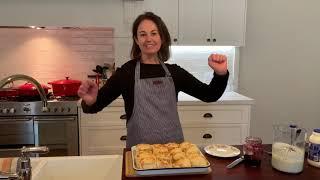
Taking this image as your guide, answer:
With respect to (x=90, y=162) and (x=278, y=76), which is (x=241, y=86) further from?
(x=90, y=162)

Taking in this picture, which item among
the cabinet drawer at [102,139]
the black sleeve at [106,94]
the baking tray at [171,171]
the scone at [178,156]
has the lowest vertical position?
the cabinet drawer at [102,139]

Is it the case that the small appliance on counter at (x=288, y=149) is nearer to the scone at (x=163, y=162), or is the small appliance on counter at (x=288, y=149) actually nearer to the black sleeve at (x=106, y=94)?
the scone at (x=163, y=162)

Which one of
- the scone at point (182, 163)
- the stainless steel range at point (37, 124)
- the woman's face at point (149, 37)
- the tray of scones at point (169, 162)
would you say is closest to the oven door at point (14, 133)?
the stainless steel range at point (37, 124)

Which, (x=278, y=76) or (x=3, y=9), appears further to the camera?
(x=278, y=76)

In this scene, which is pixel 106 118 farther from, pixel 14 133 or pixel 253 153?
pixel 253 153

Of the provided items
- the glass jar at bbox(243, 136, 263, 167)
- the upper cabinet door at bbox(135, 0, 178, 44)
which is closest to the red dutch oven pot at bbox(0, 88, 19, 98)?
the upper cabinet door at bbox(135, 0, 178, 44)

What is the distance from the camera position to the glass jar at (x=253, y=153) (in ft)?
3.79

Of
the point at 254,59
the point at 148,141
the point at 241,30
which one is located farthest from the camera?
the point at 254,59

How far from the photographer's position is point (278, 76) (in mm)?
3176

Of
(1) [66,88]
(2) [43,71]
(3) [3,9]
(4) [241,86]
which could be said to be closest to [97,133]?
(1) [66,88]

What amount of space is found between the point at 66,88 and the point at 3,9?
846 mm

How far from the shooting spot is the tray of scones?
1.04 metres

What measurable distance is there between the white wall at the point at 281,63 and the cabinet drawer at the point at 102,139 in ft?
4.37

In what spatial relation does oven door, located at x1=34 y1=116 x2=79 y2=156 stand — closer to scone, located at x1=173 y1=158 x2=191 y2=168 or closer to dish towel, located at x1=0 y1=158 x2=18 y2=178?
dish towel, located at x1=0 y1=158 x2=18 y2=178
